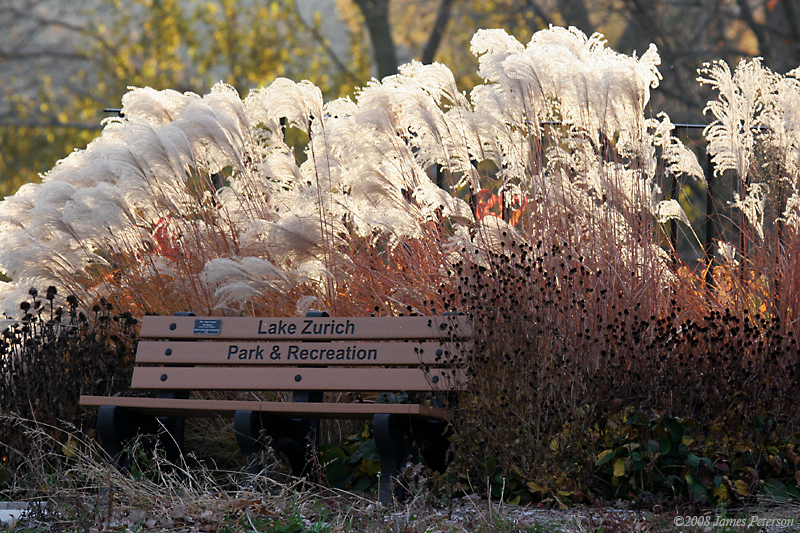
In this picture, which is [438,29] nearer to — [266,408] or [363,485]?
[363,485]

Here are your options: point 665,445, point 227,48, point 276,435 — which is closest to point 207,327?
point 276,435

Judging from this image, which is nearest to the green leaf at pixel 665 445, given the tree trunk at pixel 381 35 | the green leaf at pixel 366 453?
the green leaf at pixel 366 453

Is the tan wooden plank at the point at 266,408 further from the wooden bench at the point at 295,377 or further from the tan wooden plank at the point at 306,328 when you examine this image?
the tan wooden plank at the point at 306,328

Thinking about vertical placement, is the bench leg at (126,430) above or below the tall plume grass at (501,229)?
below

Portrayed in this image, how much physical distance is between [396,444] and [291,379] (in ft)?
2.43

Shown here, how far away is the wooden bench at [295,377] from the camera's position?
390 centimetres

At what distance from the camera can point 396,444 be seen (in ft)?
12.4

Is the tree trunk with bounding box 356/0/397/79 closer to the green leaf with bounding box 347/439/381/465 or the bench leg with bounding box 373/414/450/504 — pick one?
the green leaf with bounding box 347/439/381/465

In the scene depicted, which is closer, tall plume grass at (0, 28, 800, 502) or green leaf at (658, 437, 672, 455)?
green leaf at (658, 437, 672, 455)

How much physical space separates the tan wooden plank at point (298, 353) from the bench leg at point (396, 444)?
1.06 feet

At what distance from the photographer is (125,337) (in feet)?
16.6

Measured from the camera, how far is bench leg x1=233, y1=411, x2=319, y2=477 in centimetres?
392

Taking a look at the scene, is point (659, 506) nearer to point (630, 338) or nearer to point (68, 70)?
point (630, 338)

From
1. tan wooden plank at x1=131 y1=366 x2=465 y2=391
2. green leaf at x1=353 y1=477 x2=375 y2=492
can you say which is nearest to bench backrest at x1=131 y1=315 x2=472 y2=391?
tan wooden plank at x1=131 y1=366 x2=465 y2=391
